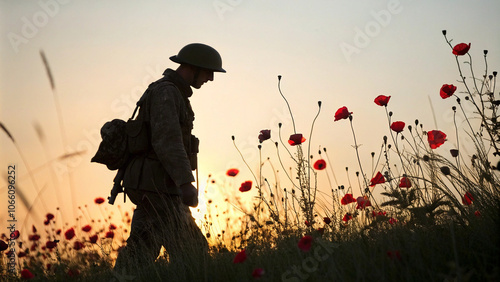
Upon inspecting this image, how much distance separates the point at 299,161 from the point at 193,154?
898 mm

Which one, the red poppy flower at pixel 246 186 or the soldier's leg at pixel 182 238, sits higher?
the red poppy flower at pixel 246 186

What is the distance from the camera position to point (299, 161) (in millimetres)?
4469

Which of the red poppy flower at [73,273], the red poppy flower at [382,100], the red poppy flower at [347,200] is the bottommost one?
the red poppy flower at [73,273]

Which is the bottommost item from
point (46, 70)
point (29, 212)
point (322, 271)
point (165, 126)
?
point (322, 271)

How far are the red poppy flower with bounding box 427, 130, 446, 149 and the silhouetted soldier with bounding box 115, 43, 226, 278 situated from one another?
72.7 inches

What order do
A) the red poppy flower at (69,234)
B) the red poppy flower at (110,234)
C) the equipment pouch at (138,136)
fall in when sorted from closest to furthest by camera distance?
1. the equipment pouch at (138,136)
2. the red poppy flower at (69,234)
3. the red poppy flower at (110,234)

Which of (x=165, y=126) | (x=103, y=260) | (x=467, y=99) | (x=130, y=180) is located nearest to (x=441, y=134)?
(x=467, y=99)

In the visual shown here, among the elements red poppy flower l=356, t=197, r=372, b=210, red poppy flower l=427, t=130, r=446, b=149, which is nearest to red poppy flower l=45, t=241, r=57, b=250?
red poppy flower l=356, t=197, r=372, b=210

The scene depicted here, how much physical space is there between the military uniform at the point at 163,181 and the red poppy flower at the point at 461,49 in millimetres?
2179

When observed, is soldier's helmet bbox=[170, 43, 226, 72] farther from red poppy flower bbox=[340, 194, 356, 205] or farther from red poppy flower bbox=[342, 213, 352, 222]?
red poppy flower bbox=[342, 213, 352, 222]

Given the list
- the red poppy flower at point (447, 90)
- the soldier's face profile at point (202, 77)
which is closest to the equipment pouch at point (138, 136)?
the soldier's face profile at point (202, 77)

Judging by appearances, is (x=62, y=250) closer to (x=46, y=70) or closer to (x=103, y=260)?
(x=103, y=260)

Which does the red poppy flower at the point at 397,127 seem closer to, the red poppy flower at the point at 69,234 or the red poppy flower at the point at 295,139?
the red poppy flower at the point at 295,139

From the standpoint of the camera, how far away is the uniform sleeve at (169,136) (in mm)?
3863
